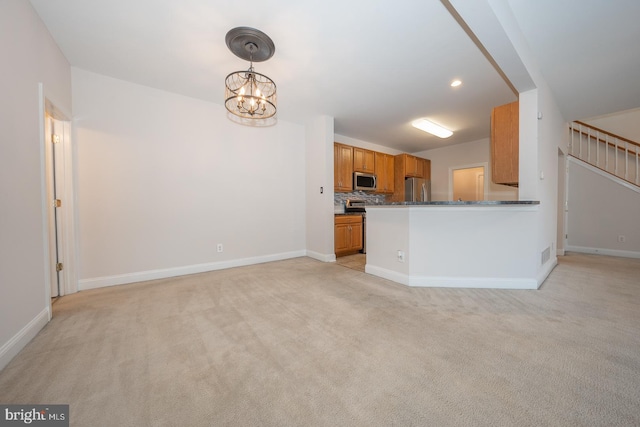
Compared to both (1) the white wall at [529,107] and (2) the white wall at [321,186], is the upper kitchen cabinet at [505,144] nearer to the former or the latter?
(1) the white wall at [529,107]

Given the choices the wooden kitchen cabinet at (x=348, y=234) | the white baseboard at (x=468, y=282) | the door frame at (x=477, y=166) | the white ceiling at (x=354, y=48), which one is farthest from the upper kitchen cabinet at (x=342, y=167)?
the door frame at (x=477, y=166)

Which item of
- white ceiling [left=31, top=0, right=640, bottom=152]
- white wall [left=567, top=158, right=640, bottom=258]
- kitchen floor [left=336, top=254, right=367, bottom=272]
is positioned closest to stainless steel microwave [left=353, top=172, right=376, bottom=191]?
kitchen floor [left=336, top=254, right=367, bottom=272]

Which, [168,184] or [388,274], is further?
[168,184]

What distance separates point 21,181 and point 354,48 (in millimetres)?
2971

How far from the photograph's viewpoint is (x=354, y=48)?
2.32 m

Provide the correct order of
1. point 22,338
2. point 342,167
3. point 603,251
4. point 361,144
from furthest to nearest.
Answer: point 361,144 → point 342,167 → point 603,251 → point 22,338

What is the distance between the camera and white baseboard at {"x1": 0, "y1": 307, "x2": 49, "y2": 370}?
141cm

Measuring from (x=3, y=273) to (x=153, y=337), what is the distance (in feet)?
3.18

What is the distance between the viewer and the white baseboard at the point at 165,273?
8.94 ft

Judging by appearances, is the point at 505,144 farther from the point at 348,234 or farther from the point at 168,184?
the point at 168,184

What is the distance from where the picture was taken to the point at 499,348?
1.51m

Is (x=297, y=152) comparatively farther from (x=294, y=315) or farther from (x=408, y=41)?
(x=294, y=315)

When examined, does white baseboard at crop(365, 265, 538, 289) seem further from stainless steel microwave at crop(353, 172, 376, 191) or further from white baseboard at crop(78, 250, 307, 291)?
stainless steel microwave at crop(353, 172, 376, 191)

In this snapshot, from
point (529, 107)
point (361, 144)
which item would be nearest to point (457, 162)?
point (361, 144)
